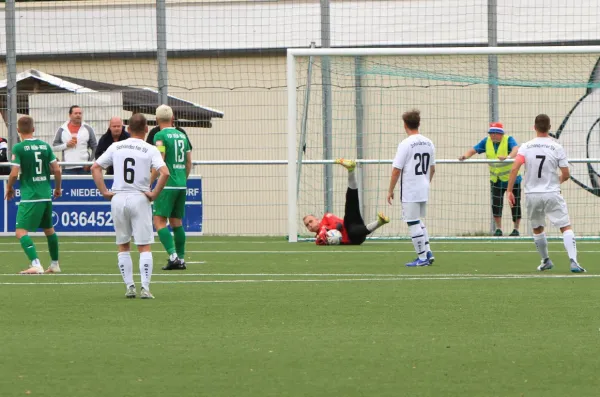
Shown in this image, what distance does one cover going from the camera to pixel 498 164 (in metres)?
19.1

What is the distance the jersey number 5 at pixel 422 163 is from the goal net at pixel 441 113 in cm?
484

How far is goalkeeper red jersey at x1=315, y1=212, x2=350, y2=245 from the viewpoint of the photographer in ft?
56.5

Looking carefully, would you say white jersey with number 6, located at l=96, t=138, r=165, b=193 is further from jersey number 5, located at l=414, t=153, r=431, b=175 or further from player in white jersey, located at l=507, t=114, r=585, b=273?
player in white jersey, located at l=507, t=114, r=585, b=273

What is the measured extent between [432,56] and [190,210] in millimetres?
4539

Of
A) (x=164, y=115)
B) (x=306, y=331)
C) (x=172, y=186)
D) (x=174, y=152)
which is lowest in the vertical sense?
(x=306, y=331)

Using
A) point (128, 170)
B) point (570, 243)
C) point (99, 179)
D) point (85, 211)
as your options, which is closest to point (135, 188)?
point (128, 170)

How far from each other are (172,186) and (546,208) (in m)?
4.12

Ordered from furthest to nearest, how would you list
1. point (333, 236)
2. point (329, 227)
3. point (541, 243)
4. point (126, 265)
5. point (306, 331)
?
point (329, 227)
point (333, 236)
point (541, 243)
point (126, 265)
point (306, 331)

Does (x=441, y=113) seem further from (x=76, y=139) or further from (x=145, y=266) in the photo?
(x=145, y=266)

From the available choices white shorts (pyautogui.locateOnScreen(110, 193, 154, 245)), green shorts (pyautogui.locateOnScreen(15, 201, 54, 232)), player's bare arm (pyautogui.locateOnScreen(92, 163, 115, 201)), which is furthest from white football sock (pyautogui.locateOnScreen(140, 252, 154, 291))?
green shorts (pyautogui.locateOnScreen(15, 201, 54, 232))

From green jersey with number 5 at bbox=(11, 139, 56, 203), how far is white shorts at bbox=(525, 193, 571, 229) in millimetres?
5213

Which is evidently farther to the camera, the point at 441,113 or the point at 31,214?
the point at 441,113

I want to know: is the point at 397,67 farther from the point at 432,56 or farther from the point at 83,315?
the point at 83,315

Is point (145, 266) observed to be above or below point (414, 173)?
below
